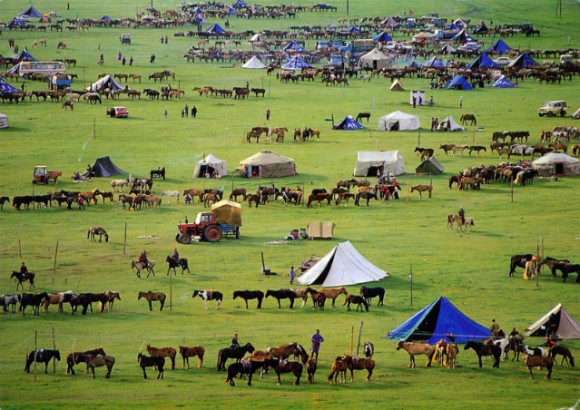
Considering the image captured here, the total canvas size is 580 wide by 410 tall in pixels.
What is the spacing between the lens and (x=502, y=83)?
97.6 metres

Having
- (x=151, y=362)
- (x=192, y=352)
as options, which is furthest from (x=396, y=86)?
(x=151, y=362)

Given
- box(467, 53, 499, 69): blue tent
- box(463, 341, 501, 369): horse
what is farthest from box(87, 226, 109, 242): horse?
box(467, 53, 499, 69): blue tent

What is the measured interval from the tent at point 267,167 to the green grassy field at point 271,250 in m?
0.70

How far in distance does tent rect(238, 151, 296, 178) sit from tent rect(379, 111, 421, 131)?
15.8 metres

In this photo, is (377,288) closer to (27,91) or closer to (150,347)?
(150,347)

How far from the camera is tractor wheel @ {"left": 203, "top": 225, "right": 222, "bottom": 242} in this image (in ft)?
152

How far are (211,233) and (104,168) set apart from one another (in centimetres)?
1515

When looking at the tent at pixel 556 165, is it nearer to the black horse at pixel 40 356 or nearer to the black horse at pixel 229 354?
the black horse at pixel 229 354

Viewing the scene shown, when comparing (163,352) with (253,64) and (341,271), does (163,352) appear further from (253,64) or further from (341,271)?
(253,64)

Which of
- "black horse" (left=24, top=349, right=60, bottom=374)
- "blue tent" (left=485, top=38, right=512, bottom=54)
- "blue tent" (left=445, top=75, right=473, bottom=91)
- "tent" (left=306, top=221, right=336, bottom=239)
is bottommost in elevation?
"black horse" (left=24, top=349, right=60, bottom=374)

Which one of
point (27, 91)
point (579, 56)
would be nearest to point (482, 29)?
point (579, 56)

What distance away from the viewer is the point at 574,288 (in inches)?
1531

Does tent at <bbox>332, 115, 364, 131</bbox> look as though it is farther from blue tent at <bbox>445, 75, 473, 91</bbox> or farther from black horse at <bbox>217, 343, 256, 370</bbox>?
black horse at <bbox>217, 343, 256, 370</bbox>

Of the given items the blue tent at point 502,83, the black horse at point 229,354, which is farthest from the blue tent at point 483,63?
the black horse at point 229,354
